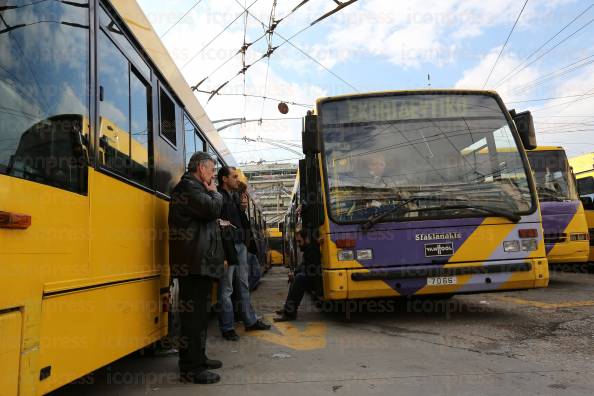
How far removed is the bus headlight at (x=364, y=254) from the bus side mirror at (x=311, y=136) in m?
1.31

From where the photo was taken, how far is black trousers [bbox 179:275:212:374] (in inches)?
148

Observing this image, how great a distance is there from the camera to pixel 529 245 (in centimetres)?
562

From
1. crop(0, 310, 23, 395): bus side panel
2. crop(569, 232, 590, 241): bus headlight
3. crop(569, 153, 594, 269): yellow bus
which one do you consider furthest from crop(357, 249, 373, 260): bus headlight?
crop(569, 153, 594, 269): yellow bus

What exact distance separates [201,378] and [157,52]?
2831 mm

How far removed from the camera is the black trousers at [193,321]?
3.75 meters

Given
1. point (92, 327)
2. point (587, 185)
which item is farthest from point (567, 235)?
point (92, 327)


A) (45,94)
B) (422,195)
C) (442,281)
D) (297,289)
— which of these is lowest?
(297,289)

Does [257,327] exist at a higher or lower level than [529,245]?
lower

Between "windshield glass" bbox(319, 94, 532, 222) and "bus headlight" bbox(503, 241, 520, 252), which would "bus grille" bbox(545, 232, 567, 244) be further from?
"bus headlight" bbox(503, 241, 520, 252)

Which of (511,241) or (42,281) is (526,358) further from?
(42,281)

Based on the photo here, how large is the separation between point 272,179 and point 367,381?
3783 centimetres

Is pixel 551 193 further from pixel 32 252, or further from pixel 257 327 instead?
pixel 32 252

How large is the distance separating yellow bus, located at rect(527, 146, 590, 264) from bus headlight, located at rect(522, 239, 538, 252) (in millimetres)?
3986

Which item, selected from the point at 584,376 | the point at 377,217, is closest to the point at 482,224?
the point at 377,217
